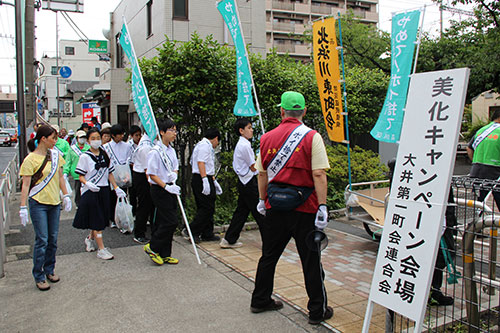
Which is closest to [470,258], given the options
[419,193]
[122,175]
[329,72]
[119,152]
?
[419,193]

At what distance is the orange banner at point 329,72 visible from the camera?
5.87 m

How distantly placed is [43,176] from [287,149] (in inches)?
118

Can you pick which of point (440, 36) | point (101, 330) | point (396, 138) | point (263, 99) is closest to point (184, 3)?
point (263, 99)

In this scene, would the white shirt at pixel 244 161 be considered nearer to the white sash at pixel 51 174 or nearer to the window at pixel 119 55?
the white sash at pixel 51 174

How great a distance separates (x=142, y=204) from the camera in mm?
7168

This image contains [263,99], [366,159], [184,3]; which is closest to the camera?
[263,99]

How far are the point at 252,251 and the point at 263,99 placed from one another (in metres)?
3.76

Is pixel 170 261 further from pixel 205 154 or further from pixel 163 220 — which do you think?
pixel 205 154

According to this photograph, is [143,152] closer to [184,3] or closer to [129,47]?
[129,47]

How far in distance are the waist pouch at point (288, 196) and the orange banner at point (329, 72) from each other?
2.43 m

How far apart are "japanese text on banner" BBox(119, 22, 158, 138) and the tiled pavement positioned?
81.0 inches

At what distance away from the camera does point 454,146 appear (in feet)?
8.68

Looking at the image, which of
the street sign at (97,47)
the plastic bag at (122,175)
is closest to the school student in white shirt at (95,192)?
the plastic bag at (122,175)

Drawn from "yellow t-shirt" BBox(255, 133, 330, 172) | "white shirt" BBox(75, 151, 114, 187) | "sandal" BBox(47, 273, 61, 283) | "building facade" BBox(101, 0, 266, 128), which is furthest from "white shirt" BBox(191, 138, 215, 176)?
"building facade" BBox(101, 0, 266, 128)
